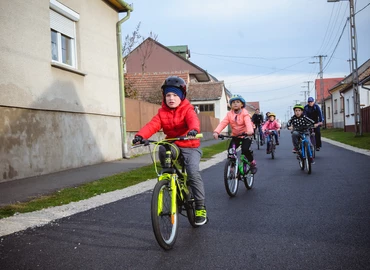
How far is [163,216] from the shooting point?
3.91 metres

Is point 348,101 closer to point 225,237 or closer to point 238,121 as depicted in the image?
point 238,121

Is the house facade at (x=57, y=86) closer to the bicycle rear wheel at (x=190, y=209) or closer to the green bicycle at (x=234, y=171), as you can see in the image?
the green bicycle at (x=234, y=171)

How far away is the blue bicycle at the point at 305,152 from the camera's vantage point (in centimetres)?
956

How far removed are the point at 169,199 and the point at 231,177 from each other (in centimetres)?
302

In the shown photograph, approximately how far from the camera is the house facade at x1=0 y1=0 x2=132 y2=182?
9.01m

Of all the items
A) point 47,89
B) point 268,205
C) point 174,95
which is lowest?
point 268,205

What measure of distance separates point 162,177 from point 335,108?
1884 inches

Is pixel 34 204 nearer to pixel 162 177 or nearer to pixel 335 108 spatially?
pixel 162 177

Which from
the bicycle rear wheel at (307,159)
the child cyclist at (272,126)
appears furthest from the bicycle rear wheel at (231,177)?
the child cyclist at (272,126)

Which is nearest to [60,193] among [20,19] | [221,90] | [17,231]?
[17,231]

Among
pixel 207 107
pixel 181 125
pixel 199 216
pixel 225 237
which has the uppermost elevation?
pixel 207 107

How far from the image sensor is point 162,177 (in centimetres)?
407

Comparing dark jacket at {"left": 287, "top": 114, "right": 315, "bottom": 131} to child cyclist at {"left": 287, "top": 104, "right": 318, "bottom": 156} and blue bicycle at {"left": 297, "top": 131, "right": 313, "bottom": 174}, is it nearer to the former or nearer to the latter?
child cyclist at {"left": 287, "top": 104, "right": 318, "bottom": 156}

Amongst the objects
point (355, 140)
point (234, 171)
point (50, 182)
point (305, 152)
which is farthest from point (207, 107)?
point (234, 171)
